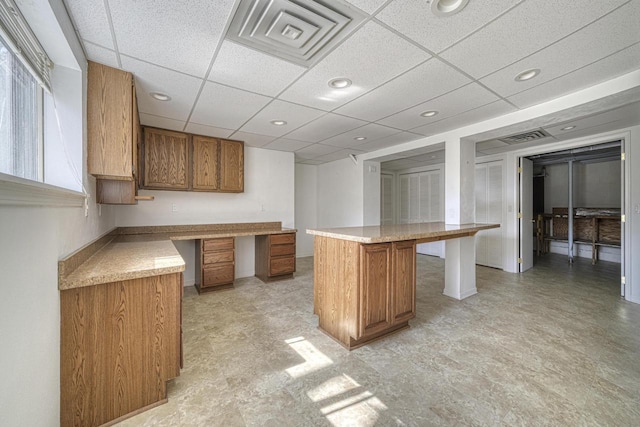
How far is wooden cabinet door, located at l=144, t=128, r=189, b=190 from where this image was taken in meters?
3.47

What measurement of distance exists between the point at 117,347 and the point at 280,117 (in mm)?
2614

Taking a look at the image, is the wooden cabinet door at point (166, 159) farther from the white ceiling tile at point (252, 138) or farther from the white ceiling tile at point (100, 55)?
the white ceiling tile at point (100, 55)

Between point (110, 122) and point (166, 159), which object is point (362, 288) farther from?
point (166, 159)

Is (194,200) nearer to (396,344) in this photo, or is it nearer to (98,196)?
(98,196)

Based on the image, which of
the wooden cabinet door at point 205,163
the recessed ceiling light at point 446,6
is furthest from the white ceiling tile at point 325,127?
the recessed ceiling light at point 446,6

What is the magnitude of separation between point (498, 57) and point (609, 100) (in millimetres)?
1416

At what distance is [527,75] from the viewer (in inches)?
82.7

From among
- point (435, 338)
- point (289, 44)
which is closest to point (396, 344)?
point (435, 338)

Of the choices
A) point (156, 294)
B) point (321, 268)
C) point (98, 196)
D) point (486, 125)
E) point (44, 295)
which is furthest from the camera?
point (486, 125)

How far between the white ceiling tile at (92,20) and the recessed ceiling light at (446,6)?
1.79 m

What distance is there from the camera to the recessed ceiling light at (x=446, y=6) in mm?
1349

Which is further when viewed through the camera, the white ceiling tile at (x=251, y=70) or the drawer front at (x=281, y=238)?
the drawer front at (x=281, y=238)

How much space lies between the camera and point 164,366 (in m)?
1.61

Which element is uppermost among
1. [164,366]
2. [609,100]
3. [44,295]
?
[609,100]
